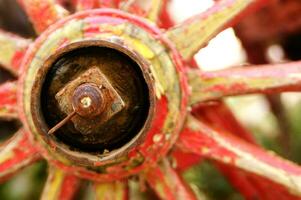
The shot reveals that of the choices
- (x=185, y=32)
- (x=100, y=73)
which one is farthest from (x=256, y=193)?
(x=100, y=73)

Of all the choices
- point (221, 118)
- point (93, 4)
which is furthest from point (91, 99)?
point (221, 118)

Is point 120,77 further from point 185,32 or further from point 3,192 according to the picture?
point 3,192

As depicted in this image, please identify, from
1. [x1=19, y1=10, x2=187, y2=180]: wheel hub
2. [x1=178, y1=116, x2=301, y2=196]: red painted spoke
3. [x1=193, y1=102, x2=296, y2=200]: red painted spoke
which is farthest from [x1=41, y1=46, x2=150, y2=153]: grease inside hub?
[x1=193, y1=102, x2=296, y2=200]: red painted spoke

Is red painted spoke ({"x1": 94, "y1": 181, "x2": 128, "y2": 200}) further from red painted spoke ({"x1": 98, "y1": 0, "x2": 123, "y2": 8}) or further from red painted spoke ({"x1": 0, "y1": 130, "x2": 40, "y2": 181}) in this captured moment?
red painted spoke ({"x1": 98, "y1": 0, "x2": 123, "y2": 8})

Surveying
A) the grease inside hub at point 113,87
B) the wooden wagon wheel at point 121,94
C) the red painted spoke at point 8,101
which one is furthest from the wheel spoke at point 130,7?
the red painted spoke at point 8,101

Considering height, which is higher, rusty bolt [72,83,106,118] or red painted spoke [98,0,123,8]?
red painted spoke [98,0,123,8]

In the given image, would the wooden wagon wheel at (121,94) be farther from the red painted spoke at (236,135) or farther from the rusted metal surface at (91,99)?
the red painted spoke at (236,135)

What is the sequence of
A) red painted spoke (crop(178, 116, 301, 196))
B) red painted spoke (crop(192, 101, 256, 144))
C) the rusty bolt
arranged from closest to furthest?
the rusty bolt < red painted spoke (crop(178, 116, 301, 196)) < red painted spoke (crop(192, 101, 256, 144))

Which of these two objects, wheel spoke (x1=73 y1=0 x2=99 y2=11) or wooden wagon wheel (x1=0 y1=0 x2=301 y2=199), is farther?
wheel spoke (x1=73 y1=0 x2=99 y2=11)

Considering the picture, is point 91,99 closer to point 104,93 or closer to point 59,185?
point 104,93
